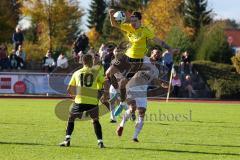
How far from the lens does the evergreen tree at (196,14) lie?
271ft

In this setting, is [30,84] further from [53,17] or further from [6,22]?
[6,22]

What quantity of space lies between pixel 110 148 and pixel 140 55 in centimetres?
300

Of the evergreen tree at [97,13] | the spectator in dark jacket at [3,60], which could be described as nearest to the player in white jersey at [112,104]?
the spectator in dark jacket at [3,60]

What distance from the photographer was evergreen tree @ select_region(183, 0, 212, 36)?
82.8 meters

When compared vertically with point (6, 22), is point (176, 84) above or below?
below

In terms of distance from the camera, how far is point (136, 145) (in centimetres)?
1282

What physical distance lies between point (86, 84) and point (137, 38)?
2366 millimetres

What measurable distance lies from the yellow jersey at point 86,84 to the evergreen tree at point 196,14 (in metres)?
69.8

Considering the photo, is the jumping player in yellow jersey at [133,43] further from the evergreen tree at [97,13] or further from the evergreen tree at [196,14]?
the evergreen tree at [97,13]

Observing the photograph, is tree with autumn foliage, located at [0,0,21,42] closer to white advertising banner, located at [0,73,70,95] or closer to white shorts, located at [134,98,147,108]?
white advertising banner, located at [0,73,70,95]

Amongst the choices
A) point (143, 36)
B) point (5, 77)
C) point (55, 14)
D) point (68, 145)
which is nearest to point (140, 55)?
point (143, 36)


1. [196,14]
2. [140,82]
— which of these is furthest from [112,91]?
[196,14]

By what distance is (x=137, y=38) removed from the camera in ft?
47.1

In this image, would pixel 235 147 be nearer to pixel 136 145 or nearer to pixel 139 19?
pixel 136 145
